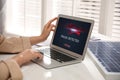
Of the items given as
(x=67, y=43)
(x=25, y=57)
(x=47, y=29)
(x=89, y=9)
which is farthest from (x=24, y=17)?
(x=25, y=57)

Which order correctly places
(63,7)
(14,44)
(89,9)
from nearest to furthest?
(14,44)
(89,9)
(63,7)

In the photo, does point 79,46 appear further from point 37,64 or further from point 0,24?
point 0,24

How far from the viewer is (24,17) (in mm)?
2576

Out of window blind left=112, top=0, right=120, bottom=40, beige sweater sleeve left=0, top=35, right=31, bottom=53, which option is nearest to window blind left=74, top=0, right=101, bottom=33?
window blind left=112, top=0, right=120, bottom=40

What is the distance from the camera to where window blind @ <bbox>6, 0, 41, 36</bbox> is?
97.0 inches

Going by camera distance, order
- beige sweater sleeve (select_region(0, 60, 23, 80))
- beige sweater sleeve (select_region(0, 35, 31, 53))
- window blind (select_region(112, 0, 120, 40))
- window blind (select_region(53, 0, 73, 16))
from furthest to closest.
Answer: window blind (select_region(53, 0, 73, 16)), window blind (select_region(112, 0, 120, 40)), beige sweater sleeve (select_region(0, 35, 31, 53)), beige sweater sleeve (select_region(0, 60, 23, 80))

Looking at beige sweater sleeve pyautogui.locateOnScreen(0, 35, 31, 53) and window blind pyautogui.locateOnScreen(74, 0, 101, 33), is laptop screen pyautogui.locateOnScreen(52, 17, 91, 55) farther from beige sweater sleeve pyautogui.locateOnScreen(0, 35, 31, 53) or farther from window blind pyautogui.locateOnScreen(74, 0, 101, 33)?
window blind pyautogui.locateOnScreen(74, 0, 101, 33)

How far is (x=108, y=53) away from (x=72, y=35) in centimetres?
21

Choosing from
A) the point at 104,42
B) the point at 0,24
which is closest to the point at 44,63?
the point at 104,42

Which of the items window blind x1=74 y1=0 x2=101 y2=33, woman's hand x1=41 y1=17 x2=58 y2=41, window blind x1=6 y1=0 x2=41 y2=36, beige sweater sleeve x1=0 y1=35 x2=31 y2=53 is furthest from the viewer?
window blind x1=6 y1=0 x2=41 y2=36

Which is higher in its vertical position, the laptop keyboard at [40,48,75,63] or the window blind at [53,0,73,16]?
the window blind at [53,0,73,16]

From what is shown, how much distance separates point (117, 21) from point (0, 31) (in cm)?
132

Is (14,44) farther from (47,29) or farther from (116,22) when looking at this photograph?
(116,22)

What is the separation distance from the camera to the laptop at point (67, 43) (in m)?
1.11
